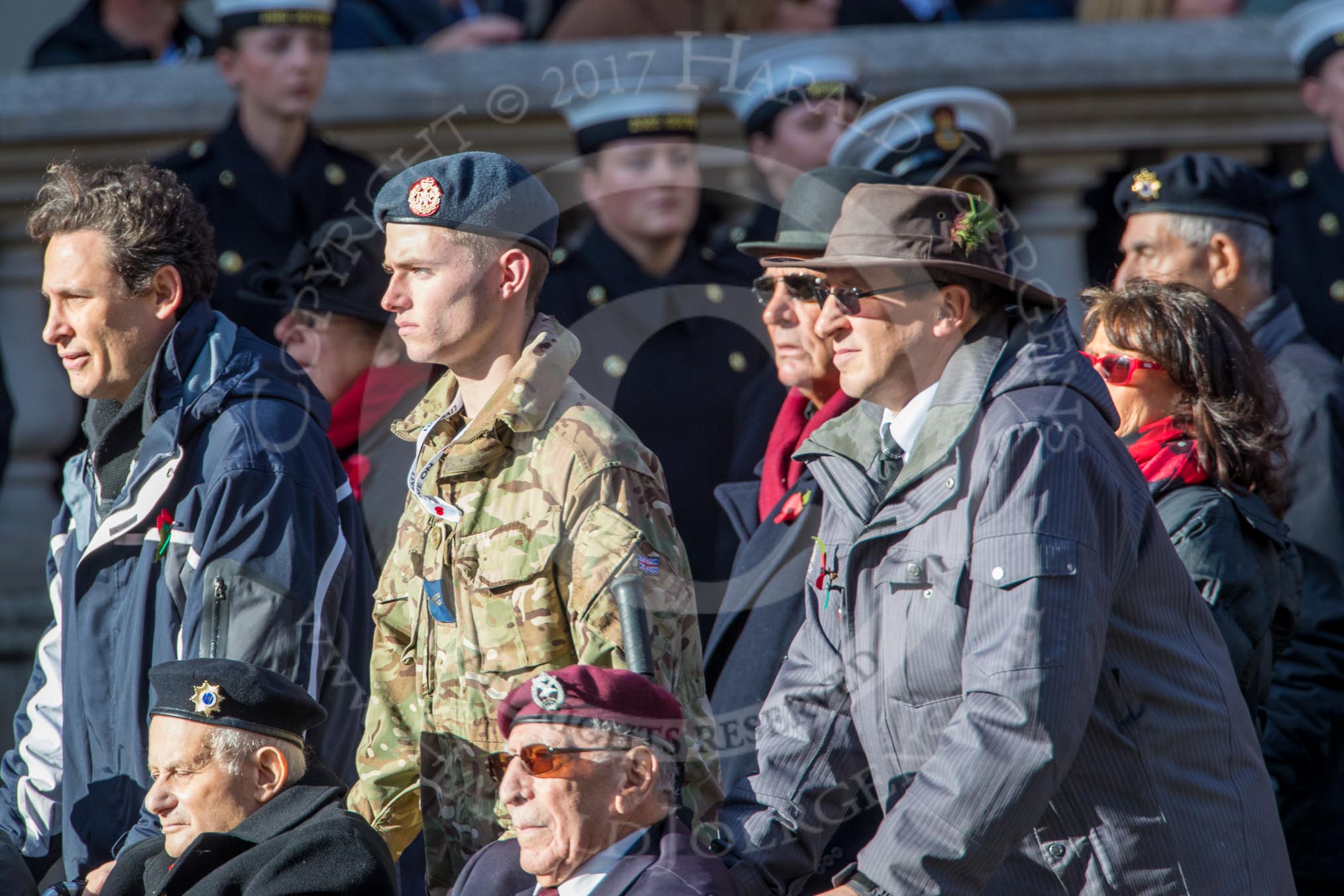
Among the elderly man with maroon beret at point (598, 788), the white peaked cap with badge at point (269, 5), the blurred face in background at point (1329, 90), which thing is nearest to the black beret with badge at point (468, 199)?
the elderly man with maroon beret at point (598, 788)

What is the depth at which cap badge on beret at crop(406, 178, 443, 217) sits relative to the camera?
3.49 metres

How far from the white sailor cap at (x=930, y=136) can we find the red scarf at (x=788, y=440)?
1.01 m

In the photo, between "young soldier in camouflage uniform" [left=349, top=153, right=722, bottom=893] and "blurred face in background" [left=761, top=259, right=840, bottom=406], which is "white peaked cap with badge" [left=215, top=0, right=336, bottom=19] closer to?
"blurred face in background" [left=761, top=259, right=840, bottom=406]

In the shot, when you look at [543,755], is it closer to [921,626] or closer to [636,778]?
[636,778]

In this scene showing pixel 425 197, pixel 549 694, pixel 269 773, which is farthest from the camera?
pixel 269 773

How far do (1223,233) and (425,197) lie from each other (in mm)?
2469

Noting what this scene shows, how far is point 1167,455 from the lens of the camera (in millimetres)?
3980

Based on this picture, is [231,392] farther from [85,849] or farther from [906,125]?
[906,125]

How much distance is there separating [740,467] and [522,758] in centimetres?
198

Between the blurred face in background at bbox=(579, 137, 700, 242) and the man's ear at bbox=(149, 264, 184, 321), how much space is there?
1780 millimetres

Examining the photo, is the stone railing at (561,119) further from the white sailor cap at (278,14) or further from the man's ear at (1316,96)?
the white sailor cap at (278,14)

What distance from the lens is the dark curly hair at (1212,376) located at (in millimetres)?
3961

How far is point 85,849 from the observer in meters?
3.83

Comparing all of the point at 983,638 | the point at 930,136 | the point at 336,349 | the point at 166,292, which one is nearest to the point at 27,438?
the point at 336,349
